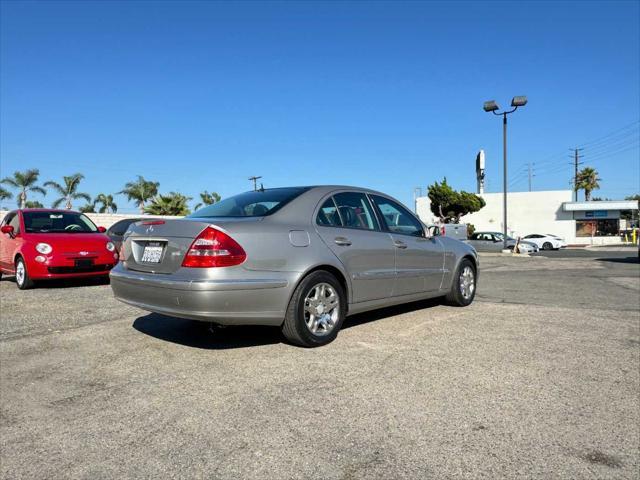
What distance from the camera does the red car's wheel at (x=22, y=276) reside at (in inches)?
309

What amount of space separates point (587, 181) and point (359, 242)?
7744cm

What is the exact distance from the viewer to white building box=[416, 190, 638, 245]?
43812 mm

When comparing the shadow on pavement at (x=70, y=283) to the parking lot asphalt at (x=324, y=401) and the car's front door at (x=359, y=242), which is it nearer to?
the parking lot asphalt at (x=324, y=401)

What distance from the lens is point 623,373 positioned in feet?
12.1

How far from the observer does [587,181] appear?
70750mm

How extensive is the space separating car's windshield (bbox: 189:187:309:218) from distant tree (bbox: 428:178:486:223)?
40.9m

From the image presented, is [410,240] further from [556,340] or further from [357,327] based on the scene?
[556,340]

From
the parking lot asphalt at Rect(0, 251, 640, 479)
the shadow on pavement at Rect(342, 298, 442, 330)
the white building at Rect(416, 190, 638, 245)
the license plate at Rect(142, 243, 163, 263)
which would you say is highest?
the white building at Rect(416, 190, 638, 245)

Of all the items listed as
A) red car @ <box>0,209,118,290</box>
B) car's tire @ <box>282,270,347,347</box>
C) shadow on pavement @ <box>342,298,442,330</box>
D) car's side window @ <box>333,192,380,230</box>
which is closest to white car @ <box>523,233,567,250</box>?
shadow on pavement @ <box>342,298,442,330</box>

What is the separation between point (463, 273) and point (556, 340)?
1.92 meters

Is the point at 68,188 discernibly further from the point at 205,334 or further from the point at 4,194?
the point at 205,334

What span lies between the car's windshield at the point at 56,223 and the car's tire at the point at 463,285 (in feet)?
22.3

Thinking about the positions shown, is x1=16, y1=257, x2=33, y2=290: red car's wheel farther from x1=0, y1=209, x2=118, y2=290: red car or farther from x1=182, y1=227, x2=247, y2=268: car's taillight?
x1=182, y1=227, x2=247, y2=268: car's taillight

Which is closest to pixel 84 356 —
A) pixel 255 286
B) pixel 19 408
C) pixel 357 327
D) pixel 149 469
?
pixel 19 408
